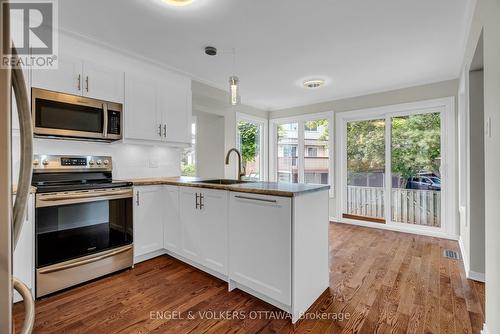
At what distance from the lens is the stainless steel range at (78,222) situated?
209cm

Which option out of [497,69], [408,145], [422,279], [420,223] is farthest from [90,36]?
[420,223]

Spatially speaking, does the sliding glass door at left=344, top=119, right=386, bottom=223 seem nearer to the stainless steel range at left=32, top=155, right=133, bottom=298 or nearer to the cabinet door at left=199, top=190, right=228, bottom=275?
the cabinet door at left=199, top=190, right=228, bottom=275

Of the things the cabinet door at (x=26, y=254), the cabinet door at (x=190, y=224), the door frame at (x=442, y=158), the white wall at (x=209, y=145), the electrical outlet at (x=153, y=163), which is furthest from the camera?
the white wall at (x=209, y=145)

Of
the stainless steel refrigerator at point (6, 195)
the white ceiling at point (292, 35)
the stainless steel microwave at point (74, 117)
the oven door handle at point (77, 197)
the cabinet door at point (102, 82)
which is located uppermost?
the white ceiling at point (292, 35)

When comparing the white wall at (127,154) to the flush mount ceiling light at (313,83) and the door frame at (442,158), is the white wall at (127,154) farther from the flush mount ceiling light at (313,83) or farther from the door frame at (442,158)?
the door frame at (442,158)

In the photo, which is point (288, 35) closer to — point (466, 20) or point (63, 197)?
point (466, 20)

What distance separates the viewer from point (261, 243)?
1.95m

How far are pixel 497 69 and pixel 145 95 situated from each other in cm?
317

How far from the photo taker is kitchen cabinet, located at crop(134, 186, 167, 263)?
2732mm

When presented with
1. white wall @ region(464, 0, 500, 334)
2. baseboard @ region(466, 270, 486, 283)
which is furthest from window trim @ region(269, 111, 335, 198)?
white wall @ region(464, 0, 500, 334)

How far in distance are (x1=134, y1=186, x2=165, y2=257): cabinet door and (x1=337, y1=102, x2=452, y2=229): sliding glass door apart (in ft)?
11.2

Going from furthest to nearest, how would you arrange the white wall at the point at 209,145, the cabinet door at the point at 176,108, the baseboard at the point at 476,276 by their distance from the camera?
the white wall at the point at 209,145, the cabinet door at the point at 176,108, the baseboard at the point at 476,276

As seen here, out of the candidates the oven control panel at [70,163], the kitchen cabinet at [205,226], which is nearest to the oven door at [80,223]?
the oven control panel at [70,163]

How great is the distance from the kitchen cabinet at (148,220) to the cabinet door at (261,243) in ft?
3.79
